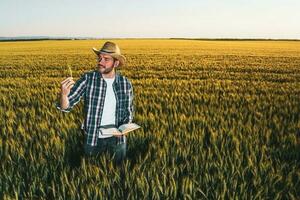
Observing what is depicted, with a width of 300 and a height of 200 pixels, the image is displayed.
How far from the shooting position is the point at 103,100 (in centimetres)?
415

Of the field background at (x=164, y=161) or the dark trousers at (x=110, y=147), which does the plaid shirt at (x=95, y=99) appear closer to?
the dark trousers at (x=110, y=147)

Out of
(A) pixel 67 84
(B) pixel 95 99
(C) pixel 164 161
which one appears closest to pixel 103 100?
(B) pixel 95 99

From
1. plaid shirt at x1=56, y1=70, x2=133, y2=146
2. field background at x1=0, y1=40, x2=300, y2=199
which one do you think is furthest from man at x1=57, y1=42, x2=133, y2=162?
field background at x1=0, y1=40, x2=300, y2=199

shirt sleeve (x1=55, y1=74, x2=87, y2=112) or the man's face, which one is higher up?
the man's face

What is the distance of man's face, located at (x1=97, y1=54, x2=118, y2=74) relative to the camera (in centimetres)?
400

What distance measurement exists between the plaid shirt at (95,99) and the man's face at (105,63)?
0.11m

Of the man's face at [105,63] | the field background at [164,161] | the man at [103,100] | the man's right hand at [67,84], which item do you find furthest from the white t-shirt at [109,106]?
the man's right hand at [67,84]

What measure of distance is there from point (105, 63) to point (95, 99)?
1.15 ft

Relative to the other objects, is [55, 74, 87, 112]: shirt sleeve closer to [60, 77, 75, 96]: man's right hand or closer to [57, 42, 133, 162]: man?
[57, 42, 133, 162]: man

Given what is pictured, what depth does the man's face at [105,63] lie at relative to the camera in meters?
4.00

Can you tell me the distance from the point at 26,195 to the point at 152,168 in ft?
3.52

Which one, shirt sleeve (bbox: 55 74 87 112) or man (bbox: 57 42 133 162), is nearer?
man (bbox: 57 42 133 162)

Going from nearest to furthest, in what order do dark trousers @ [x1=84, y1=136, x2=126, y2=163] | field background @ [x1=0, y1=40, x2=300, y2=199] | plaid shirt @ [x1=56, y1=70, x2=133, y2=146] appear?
field background @ [x1=0, y1=40, x2=300, y2=199]
plaid shirt @ [x1=56, y1=70, x2=133, y2=146]
dark trousers @ [x1=84, y1=136, x2=126, y2=163]

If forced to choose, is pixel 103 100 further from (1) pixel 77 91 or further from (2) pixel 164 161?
(2) pixel 164 161
